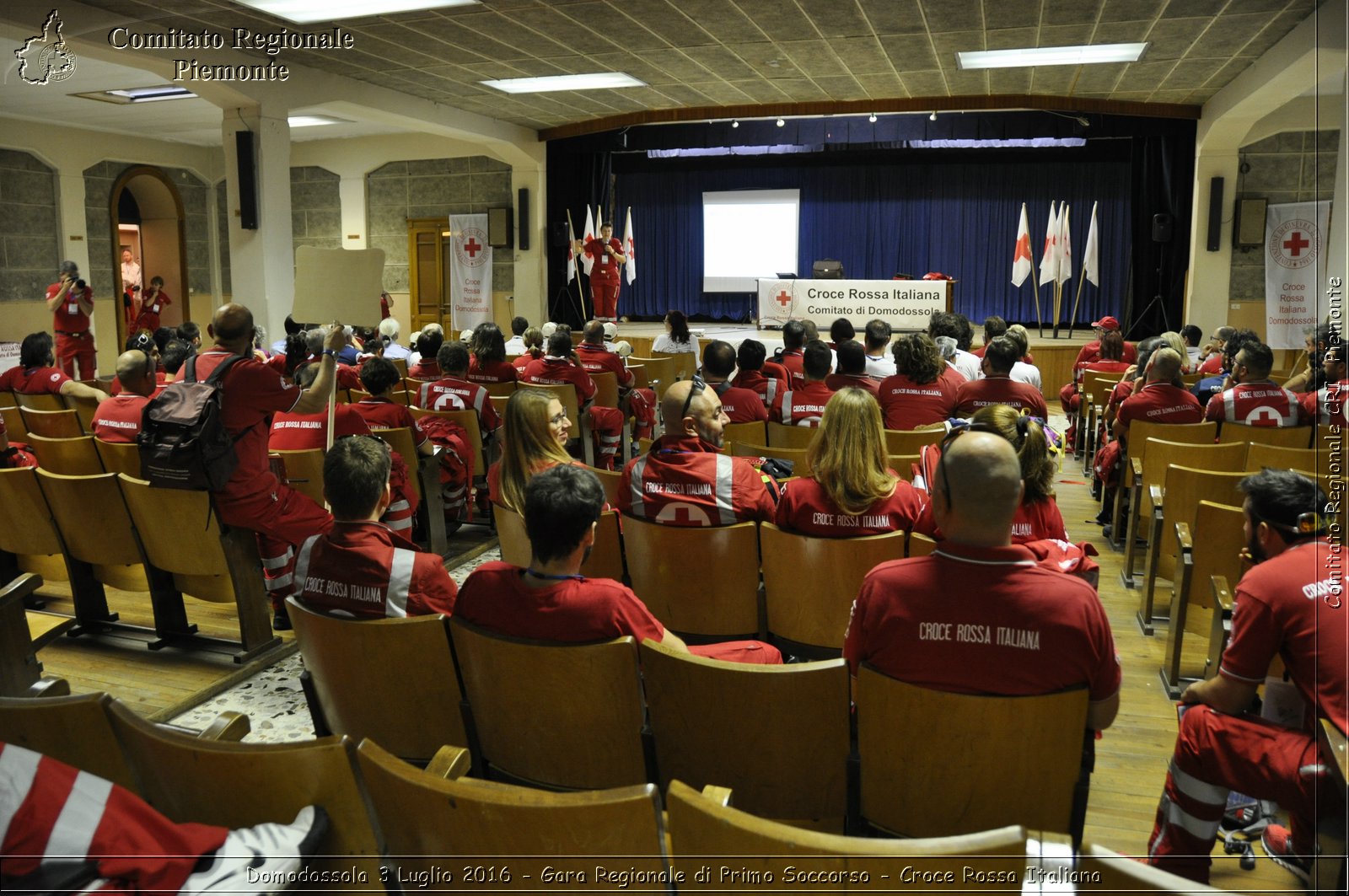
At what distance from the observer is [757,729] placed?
1.96 m

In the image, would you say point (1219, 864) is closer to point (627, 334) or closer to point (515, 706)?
point (515, 706)

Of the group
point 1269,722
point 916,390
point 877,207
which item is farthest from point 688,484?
point 877,207

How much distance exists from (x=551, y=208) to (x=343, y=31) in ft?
20.7

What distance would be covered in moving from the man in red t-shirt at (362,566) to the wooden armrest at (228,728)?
19.5 inches

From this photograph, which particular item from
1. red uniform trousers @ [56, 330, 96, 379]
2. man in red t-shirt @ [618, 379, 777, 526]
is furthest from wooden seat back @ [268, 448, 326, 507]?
red uniform trousers @ [56, 330, 96, 379]

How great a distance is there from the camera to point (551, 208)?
14508 mm

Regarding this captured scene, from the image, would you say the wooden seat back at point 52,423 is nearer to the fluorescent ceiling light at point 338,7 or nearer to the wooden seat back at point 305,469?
the wooden seat back at point 305,469

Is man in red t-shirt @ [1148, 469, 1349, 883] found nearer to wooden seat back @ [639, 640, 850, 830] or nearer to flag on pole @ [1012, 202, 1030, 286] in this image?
wooden seat back @ [639, 640, 850, 830]

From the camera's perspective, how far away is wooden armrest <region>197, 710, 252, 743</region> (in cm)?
186

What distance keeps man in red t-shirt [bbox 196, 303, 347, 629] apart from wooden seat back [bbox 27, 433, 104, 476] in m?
0.90

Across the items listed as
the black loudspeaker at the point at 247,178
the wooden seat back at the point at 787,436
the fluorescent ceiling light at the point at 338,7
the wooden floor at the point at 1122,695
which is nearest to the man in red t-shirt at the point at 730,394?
Result: the wooden seat back at the point at 787,436

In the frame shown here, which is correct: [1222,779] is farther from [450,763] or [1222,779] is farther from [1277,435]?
[1277,435]

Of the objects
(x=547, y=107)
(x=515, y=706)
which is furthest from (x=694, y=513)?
(x=547, y=107)

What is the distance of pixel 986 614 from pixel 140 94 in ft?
41.4
